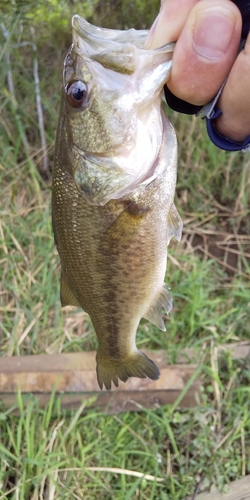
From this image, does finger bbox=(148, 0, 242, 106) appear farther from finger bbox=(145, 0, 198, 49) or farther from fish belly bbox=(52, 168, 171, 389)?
fish belly bbox=(52, 168, 171, 389)

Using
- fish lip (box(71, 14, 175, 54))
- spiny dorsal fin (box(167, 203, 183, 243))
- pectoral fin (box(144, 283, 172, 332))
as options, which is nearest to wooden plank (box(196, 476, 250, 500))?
pectoral fin (box(144, 283, 172, 332))

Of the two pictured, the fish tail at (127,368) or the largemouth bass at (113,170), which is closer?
the largemouth bass at (113,170)

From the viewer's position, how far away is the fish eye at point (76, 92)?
1175 millimetres

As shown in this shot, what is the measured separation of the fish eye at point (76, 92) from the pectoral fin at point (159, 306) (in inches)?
27.7

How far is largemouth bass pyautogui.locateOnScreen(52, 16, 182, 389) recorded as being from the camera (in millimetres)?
1128

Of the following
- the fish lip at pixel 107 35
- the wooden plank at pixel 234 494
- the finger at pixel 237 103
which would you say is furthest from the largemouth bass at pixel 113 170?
the wooden plank at pixel 234 494

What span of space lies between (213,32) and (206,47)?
1.3 inches

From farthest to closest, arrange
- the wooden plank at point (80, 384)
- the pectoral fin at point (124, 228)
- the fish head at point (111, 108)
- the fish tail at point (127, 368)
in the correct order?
the wooden plank at point (80, 384) → the fish tail at point (127, 368) → the pectoral fin at point (124, 228) → the fish head at point (111, 108)

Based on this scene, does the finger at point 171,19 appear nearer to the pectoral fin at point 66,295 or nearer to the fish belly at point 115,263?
the fish belly at point 115,263

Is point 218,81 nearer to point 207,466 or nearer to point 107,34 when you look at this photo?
point 107,34

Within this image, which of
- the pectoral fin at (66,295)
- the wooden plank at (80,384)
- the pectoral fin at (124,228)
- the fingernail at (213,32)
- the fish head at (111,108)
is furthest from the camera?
the wooden plank at (80,384)

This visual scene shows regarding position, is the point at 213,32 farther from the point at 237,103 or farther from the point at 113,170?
the point at 113,170

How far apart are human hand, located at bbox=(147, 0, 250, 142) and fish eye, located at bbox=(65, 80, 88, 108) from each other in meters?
0.21

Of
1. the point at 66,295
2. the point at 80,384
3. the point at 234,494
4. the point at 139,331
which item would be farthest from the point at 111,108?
the point at 234,494
